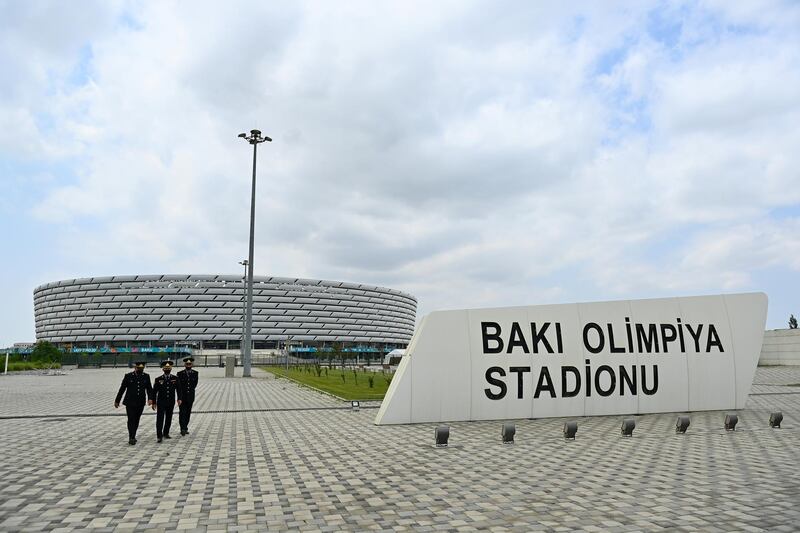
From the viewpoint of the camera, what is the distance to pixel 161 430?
11.3m

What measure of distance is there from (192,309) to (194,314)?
1.41 m

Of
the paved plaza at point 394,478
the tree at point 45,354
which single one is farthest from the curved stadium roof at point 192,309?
the paved plaza at point 394,478

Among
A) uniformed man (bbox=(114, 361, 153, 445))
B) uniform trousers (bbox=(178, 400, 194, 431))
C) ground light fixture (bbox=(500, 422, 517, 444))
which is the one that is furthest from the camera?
uniform trousers (bbox=(178, 400, 194, 431))

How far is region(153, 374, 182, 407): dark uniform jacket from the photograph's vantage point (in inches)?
458

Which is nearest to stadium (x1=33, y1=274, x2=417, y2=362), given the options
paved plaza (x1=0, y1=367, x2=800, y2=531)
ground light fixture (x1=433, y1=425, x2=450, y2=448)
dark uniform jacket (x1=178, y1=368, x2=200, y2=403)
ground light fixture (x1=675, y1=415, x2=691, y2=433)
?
dark uniform jacket (x1=178, y1=368, x2=200, y2=403)

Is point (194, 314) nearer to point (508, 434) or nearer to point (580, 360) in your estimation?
point (580, 360)

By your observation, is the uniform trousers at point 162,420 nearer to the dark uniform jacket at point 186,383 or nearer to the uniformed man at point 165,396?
the uniformed man at point 165,396

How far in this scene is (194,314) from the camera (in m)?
130

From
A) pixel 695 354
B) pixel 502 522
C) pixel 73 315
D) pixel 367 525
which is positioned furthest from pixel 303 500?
pixel 73 315

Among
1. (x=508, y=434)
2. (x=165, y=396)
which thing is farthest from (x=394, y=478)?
(x=165, y=396)

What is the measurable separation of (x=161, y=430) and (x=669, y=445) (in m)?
10.4

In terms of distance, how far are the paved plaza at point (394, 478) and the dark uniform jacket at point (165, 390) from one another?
33.2 inches

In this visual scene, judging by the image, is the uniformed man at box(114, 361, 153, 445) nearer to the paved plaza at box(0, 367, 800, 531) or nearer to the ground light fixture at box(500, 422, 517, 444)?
the paved plaza at box(0, 367, 800, 531)

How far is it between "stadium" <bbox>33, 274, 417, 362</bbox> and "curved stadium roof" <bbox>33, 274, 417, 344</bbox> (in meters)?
0.22
